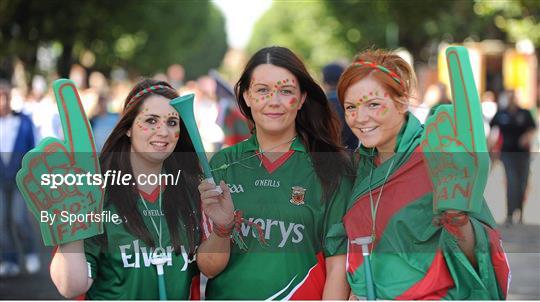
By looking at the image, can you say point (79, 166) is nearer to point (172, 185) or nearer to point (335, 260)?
point (172, 185)

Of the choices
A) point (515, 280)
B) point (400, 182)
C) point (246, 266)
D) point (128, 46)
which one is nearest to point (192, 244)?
point (246, 266)

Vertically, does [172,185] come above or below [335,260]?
above

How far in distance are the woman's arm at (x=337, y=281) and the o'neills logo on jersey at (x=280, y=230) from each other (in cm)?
14

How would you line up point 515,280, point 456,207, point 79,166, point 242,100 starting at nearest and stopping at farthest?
point 456,207
point 79,166
point 242,100
point 515,280

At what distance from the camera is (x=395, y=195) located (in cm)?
338

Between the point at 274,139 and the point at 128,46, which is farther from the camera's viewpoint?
the point at 128,46

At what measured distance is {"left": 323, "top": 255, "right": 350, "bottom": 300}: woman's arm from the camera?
360 cm

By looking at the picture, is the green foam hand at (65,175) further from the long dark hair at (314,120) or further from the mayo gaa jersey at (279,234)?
the long dark hair at (314,120)

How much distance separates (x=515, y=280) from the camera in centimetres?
920

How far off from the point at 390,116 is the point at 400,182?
0.84ft

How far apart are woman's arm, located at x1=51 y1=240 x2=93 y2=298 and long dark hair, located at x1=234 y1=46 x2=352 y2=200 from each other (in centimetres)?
88

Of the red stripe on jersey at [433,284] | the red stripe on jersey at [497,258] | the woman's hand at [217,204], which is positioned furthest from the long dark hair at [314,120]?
the red stripe on jersey at [497,258]

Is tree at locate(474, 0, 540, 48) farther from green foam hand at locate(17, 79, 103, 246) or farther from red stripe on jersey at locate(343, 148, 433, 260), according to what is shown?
green foam hand at locate(17, 79, 103, 246)

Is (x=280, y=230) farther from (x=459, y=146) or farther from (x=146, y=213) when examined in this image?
(x=459, y=146)
